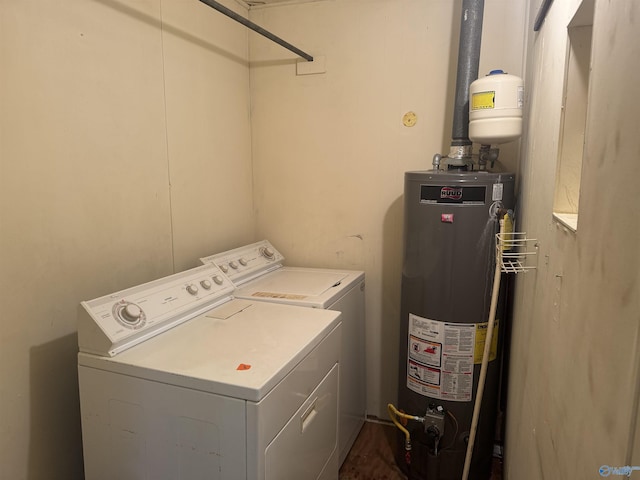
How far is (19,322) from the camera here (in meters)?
1.25

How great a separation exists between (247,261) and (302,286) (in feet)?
1.10

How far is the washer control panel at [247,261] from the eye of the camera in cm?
195

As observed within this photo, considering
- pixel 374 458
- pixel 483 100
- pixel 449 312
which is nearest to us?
pixel 483 100

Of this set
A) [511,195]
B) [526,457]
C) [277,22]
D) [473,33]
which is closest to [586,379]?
[526,457]

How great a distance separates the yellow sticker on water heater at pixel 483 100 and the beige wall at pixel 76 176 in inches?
46.8

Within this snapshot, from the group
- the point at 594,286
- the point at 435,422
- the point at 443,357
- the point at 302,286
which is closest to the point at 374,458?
the point at 435,422

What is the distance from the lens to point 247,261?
2117 mm

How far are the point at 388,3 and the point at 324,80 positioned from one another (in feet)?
1.54

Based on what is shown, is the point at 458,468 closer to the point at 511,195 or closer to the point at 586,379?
the point at 511,195

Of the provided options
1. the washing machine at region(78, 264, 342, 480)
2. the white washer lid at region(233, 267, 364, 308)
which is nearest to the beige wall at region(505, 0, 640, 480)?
the washing machine at region(78, 264, 342, 480)

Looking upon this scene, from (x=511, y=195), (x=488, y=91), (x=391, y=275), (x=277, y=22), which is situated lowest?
(x=391, y=275)

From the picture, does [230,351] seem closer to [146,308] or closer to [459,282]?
[146,308]

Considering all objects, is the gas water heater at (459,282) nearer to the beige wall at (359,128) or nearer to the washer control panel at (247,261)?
the beige wall at (359,128)

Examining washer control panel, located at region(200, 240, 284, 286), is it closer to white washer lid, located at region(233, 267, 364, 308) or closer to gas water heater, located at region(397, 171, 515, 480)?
white washer lid, located at region(233, 267, 364, 308)
